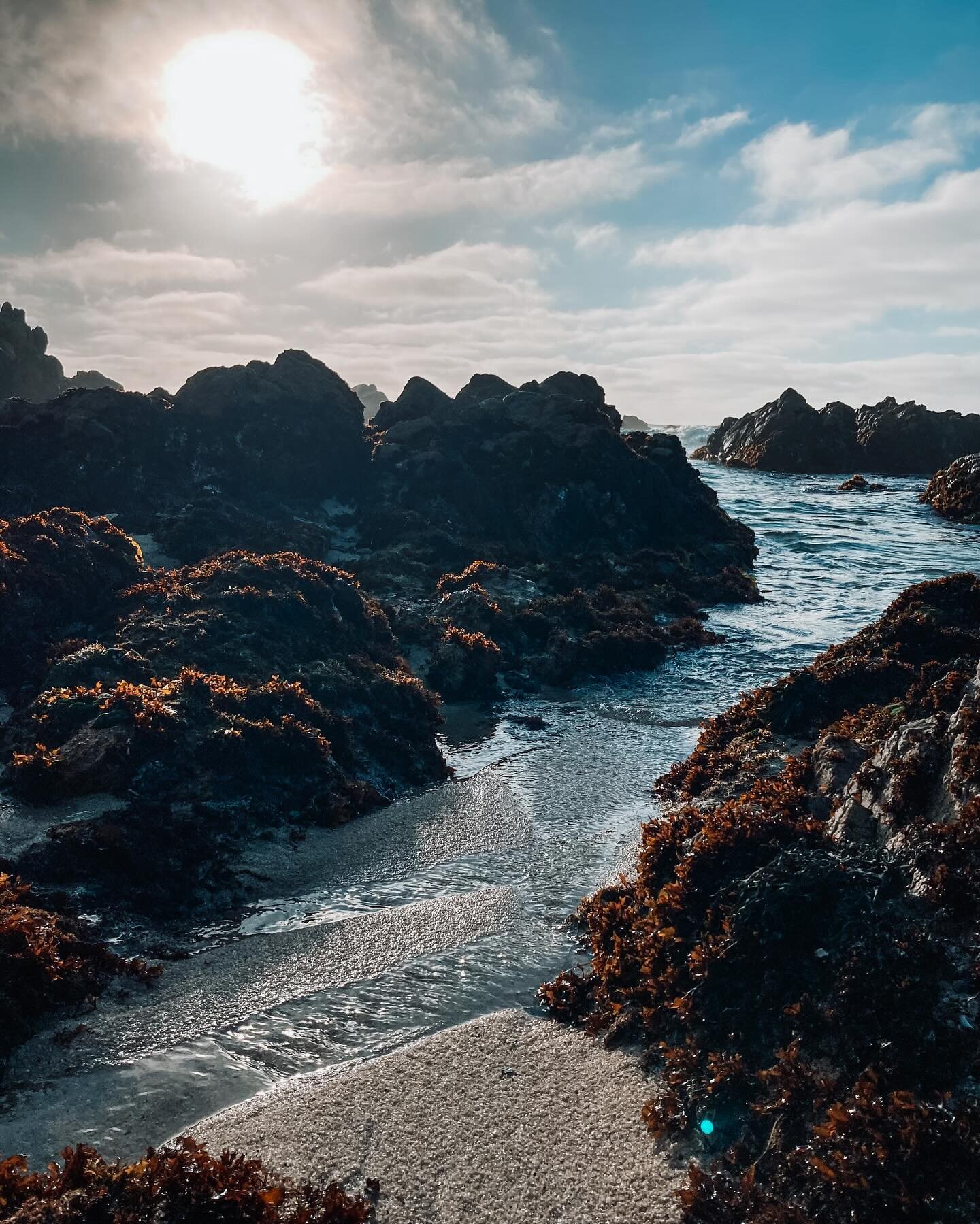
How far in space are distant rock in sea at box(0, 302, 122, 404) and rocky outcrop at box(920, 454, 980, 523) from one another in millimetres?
80724

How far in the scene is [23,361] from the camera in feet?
283

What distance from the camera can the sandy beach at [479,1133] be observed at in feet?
18.7

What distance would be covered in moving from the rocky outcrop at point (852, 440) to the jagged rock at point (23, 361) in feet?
262

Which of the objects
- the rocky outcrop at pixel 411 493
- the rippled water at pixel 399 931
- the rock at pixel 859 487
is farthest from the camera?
the rock at pixel 859 487

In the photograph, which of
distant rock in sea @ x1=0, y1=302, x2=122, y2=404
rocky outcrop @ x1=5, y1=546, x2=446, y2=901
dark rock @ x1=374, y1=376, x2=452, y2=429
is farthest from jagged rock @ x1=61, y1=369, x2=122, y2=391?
rocky outcrop @ x1=5, y1=546, x2=446, y2=901

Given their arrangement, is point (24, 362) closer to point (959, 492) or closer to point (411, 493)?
point (411, 493)

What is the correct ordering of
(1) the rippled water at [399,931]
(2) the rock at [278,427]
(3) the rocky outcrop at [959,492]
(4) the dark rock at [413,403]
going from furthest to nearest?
(3) the rocky outcrop at [959,492] → (4) the dark rock at [413,403] → (2) the rock at [278,427] → (1) the rippled water at [399,931]

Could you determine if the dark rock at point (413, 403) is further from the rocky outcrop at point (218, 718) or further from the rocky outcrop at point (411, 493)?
the rocky outcrop at point (218, 718)

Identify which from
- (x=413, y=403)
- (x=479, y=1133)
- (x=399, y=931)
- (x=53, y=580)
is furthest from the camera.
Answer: (x=413, y=403)

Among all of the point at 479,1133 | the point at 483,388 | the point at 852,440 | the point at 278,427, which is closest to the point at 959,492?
the point at 852,440

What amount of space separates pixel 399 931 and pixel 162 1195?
5.03 metres

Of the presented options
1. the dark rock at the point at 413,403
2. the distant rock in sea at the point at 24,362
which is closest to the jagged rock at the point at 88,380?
the distant rock in sea at the point at 24,362

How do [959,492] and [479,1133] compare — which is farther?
[959,492]

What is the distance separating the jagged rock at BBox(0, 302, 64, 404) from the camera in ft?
268
